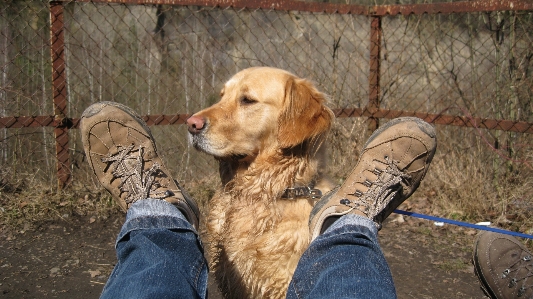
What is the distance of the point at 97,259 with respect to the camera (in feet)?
11.2

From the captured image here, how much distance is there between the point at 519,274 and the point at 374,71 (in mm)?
2998

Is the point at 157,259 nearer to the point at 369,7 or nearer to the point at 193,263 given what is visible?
the point at 193,263

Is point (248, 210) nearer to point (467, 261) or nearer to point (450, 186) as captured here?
point (467, 261)

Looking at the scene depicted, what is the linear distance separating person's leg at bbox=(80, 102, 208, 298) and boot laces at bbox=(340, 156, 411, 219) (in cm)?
73

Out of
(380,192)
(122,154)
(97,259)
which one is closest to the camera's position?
(380,192)

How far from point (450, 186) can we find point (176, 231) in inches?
129

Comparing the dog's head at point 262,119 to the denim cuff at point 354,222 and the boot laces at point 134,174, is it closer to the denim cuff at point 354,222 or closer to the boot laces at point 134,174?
the boot laces at point 134,174

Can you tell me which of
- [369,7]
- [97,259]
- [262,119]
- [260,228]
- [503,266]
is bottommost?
[97,259]

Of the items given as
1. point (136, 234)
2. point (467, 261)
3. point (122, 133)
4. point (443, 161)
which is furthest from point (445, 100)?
point (136, 234)

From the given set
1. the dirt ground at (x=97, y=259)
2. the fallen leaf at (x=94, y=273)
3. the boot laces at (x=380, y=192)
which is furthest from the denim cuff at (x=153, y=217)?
the fallen leaf at (x=94, y=273)

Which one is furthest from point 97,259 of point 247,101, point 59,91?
point 247,101

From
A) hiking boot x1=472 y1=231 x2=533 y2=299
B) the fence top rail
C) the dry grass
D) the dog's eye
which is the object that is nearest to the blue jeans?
the dog's eye

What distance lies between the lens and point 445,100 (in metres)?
6.09

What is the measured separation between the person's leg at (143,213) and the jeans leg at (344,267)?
1.24 feet
